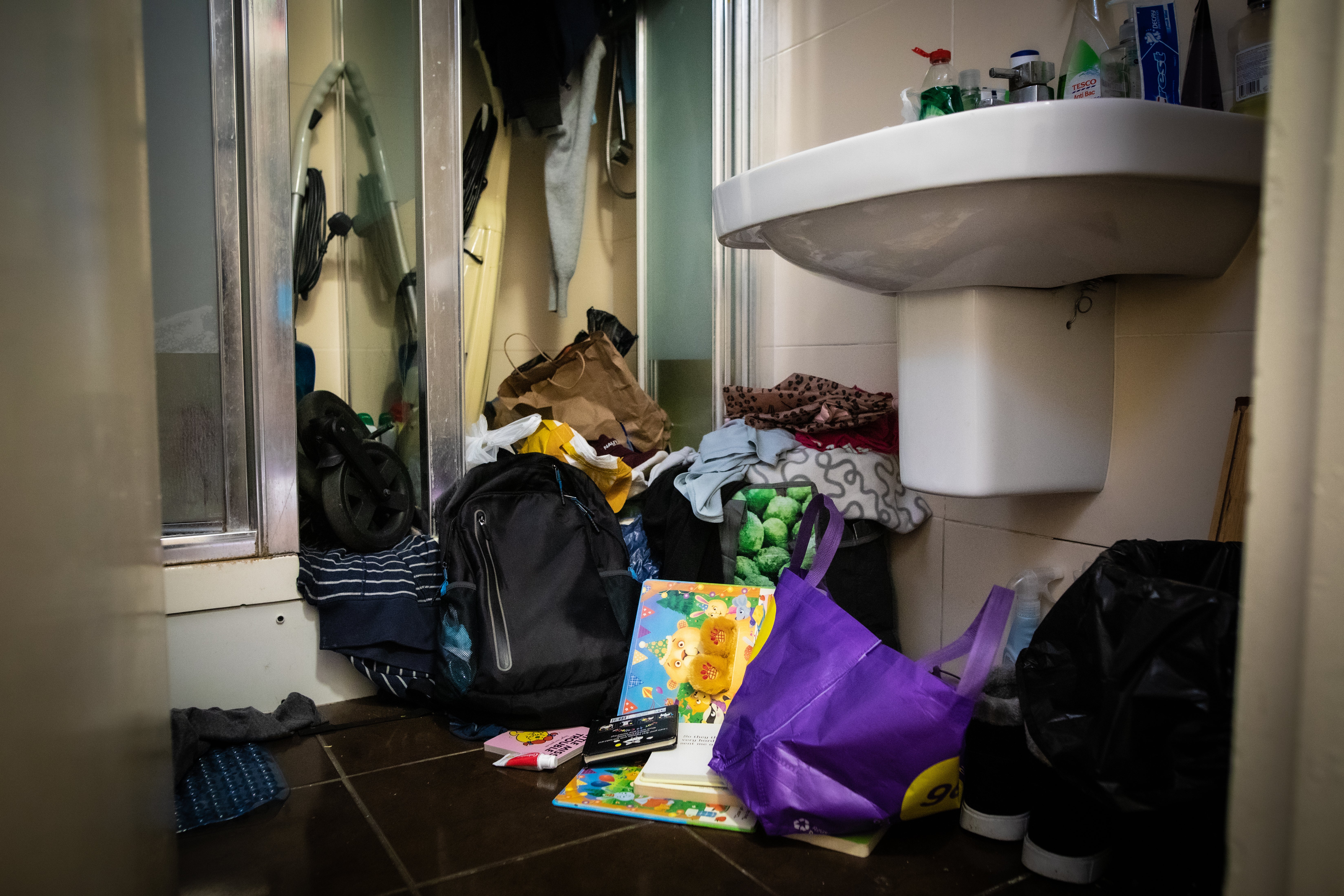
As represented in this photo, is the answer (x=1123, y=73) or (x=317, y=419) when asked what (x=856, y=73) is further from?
(x=317, y=419)

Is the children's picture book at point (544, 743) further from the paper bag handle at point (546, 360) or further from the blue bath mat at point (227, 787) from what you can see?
Result: the paper bag handle at point (546, 360)

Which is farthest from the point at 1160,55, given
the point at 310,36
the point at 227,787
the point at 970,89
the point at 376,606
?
the point at 310,36

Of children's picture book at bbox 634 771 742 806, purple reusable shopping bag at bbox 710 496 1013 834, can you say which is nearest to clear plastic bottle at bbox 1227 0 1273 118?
purple reusable shopping bag at bbox 710 496 1013 834

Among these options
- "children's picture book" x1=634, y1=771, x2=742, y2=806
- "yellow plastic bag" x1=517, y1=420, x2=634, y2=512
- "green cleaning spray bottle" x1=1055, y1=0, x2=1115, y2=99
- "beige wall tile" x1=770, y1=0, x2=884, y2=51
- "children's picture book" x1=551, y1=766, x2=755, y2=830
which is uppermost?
"beige wall tile" x1=770, y1=0, x2=884, y2=51

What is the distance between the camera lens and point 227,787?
1.16 meters

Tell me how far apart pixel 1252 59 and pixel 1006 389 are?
17.7 inches

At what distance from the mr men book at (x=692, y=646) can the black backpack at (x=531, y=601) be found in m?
0.05

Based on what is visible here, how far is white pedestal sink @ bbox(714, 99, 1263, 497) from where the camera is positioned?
2.85ft

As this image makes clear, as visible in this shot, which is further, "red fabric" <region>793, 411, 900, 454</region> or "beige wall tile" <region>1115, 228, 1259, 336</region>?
"red fabric" <region>793, 411, 900, 454</region>

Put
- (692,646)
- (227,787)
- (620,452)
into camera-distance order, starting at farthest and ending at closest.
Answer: (620,452), (692,646), (227,787)

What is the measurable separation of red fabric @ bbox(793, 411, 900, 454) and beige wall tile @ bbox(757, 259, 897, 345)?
0.51ft

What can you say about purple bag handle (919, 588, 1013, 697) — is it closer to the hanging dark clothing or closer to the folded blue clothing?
the folded blue clothing

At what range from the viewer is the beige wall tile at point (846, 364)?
155 cm

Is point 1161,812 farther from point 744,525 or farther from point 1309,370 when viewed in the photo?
point 744,525
